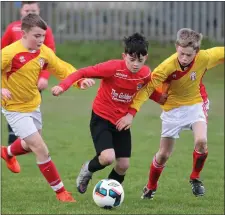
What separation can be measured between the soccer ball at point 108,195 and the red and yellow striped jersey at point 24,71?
4.44 feet

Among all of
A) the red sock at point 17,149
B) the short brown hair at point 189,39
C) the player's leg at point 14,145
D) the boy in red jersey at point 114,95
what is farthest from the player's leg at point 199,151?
the red sock at point 17,149

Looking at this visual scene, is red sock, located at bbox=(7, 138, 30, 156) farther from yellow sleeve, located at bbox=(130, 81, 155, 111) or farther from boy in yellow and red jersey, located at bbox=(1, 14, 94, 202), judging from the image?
yellow sleeve, located at bbox=(130, 81, 155, 111)

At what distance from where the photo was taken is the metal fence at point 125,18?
26.6m

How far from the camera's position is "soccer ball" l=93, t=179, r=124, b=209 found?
8.63 metres

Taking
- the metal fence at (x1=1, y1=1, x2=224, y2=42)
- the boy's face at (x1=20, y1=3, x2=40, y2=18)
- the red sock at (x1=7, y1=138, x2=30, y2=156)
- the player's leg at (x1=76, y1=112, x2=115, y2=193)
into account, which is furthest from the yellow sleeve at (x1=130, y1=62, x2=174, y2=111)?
the metal fence at (x1=1, y1=1, x2=224, y2=42)

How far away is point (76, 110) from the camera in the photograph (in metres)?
19.3

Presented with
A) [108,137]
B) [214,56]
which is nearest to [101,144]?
[108,137]

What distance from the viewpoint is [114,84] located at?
344 inches

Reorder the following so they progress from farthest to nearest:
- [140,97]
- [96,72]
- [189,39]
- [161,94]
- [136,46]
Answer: [161,94] < [140,97] < [189,39] < [96,72] < [136,46]

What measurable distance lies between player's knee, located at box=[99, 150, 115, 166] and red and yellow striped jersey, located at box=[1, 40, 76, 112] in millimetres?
1143

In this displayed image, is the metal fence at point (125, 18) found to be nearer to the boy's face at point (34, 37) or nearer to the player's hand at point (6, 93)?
the boy's face at point (34, 37)

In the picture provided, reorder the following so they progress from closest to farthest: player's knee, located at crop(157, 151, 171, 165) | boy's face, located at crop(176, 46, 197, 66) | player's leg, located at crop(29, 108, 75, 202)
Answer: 1. boy's face, located at crop(176, 46, 197, 66)
2. player's leg, located at crop(29, 108, 75, 202)
3. player's knee, located at crop(157, 151, 171, 165)

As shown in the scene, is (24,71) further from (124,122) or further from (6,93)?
(124,122)

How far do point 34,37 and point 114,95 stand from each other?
3.73ft
